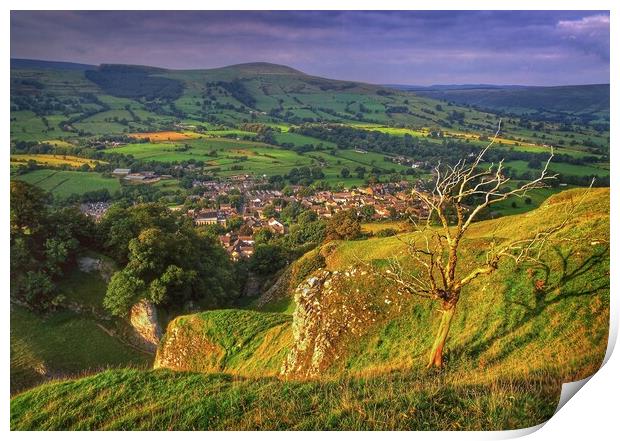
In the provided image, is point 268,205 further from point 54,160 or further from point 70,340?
point 70,340

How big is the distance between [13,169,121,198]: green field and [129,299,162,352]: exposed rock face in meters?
4.54

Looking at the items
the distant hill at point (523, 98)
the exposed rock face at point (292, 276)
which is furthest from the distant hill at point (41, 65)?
the distant hill at point (523, 98)

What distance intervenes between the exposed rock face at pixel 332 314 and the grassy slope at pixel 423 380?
244 mm

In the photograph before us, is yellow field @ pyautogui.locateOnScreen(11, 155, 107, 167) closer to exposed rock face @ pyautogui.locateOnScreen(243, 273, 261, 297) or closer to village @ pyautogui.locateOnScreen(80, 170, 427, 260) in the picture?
village @ pyautogui.locateOnScreen(80, 170, 427, 260)

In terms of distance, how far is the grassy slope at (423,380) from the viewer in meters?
6.52

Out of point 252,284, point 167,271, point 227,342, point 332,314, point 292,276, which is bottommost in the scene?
point 252,284

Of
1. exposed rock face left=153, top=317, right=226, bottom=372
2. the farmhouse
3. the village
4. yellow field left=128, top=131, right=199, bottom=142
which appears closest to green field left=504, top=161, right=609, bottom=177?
the village

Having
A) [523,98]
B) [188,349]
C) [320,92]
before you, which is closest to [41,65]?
[188,349]

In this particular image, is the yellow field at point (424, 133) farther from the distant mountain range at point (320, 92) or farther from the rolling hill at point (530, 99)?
the rolling hill at point (530, 99)

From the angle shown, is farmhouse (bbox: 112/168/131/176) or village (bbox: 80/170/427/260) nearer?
farmhouse (bbox: 112/168/131/176)

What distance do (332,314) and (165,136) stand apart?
1364 centimetres

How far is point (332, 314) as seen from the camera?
388 inches

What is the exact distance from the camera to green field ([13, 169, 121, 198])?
14426mm

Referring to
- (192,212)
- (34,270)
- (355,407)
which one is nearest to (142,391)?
(355,407)
